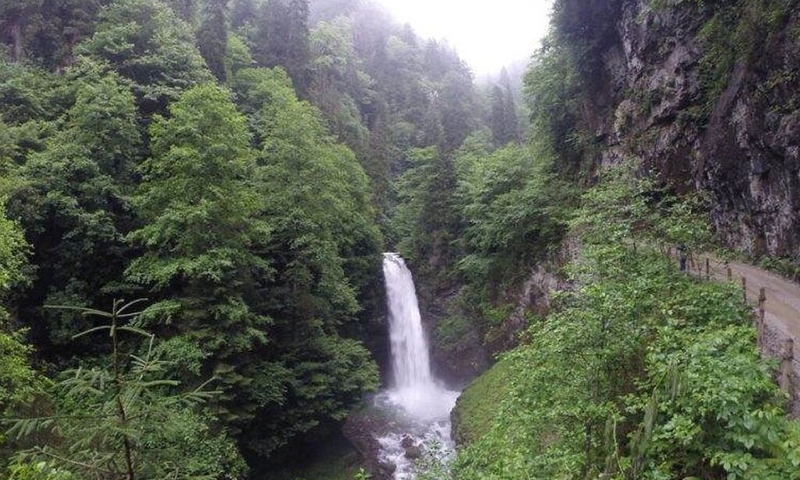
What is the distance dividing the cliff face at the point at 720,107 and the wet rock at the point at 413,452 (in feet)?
48.3

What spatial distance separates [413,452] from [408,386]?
8.02 meters

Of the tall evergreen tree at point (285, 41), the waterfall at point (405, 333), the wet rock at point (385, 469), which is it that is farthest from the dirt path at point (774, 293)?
the tall evergreen tree at point (285, 41)

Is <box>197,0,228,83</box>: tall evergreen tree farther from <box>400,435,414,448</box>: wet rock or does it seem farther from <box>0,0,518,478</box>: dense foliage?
<box>400,435,414,448</box>: wet rock

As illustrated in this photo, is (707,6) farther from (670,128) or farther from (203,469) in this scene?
(203,469)

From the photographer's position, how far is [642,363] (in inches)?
353

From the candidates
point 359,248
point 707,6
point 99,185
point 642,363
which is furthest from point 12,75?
point 707,6

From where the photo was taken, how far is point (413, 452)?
74.1 ft

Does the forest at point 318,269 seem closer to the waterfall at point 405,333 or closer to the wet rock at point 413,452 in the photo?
the waterfall at point 405,333

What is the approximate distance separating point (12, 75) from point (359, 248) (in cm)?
1743

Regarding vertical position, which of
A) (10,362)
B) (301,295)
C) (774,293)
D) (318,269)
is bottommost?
(774,293)

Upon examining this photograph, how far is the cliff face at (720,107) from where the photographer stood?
42.5ft

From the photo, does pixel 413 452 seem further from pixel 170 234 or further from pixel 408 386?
pixel 170 234

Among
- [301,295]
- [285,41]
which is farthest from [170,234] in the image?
[285,41]

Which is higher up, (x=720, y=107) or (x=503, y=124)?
(x=503, y=124)
